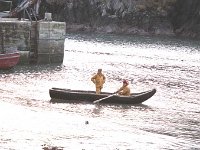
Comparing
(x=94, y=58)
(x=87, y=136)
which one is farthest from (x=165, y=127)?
(x=94, y=58)

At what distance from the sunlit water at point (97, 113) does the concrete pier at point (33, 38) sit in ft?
5.56

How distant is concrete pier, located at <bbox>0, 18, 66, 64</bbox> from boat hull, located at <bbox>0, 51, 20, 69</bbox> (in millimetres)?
2375

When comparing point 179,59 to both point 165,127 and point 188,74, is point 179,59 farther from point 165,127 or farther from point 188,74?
point 165,127

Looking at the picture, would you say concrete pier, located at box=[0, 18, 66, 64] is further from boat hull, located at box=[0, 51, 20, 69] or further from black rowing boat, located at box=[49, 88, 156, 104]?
black rowing boat, located at box=[49, 88, 156, 104]

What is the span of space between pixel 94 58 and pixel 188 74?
16118 millimetres

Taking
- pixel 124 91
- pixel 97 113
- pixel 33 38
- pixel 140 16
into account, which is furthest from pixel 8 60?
pixel 140 16

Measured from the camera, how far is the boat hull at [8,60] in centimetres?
4587

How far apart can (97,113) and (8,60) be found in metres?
18.9

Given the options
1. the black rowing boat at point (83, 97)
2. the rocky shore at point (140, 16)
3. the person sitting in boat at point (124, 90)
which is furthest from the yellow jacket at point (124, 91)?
the rocky shore at point (140, 16)

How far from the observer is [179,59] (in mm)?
68750

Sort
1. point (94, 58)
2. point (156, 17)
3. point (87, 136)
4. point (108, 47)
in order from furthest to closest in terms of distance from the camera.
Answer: point (156, 17), point (108, 47), point (94, 58), point (87, 136)

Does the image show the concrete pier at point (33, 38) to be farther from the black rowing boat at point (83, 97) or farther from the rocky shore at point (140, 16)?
the rocky shore at point (140, 16)

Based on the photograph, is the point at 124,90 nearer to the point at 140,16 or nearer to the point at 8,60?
the point at 8,60

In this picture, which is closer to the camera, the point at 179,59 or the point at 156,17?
the point at 179,59
